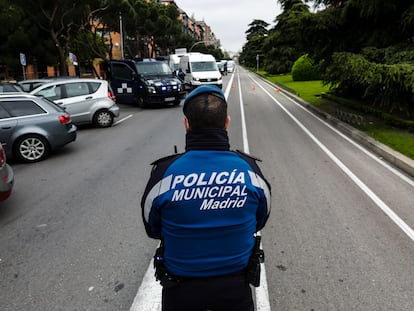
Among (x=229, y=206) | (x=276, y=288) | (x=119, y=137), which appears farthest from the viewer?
(x=119, y=137)

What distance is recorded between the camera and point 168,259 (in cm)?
171

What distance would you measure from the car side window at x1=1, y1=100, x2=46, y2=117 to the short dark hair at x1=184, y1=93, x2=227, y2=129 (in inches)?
298

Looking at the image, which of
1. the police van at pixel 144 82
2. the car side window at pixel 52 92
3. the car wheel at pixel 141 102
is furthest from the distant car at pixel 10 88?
the car wheel at pixel 141 102

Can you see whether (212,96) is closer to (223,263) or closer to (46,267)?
(223,263)

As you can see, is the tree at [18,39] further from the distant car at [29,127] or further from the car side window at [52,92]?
the distant car at [29,127]

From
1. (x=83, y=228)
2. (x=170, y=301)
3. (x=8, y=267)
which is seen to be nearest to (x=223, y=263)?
(x=170, y=301)

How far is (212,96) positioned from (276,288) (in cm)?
223

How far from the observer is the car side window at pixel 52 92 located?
Answer: 38.4 feet

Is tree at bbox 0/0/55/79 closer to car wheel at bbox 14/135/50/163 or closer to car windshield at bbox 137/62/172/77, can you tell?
car windshield at bbox 137/62/172/77

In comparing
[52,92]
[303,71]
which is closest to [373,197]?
[52,92]

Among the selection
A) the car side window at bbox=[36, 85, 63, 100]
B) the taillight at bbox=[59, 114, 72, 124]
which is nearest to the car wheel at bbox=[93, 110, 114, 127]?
the car side window at bbox=[36, 85, 63, 100]

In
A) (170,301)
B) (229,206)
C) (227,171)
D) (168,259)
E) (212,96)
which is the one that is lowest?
(170,301)

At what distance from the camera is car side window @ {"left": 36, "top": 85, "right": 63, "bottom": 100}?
1170 centimetres

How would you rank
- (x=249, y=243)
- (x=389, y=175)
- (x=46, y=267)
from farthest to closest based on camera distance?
(x=389, y=175), (x=46, y=267), (x=249, y=243)
